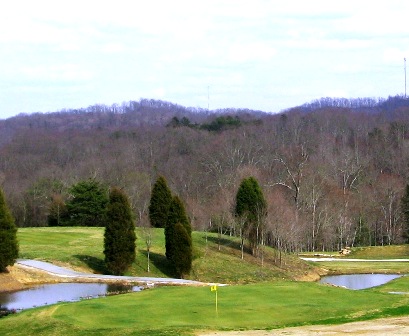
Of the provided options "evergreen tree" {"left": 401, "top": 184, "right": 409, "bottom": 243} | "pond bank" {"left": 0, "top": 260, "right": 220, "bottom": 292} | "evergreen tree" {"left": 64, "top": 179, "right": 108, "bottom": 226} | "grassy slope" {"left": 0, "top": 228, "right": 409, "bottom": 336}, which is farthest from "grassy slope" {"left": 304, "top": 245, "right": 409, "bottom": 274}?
"grassy slope" {"left": 0, "top": 228, "right": 409, "bottom": 336}

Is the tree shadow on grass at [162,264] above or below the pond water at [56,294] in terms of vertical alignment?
above

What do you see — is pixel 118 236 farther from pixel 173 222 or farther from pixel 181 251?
pixel 173 222

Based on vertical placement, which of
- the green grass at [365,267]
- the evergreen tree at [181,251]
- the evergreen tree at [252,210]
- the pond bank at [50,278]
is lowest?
the green grass at [365,267]

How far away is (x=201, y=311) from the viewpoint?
2334 cm

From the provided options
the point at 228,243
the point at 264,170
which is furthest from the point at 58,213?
the point at 264,170

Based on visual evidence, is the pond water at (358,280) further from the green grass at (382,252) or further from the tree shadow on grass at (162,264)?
the green grass at (382,252)

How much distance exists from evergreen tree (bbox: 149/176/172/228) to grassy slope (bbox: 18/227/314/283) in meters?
2.65

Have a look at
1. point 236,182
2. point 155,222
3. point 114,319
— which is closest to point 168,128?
point 236,182

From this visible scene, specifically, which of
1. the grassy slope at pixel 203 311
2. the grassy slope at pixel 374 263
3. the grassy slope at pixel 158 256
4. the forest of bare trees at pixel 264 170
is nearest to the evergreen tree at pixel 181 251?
the grassy slope at pixel 158 256

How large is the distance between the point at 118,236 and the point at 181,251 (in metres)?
3.47

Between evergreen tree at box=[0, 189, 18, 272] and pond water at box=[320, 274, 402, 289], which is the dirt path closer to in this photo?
evergreen tree at box=[0, 189, 18, 272]

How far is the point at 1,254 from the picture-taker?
113 feet

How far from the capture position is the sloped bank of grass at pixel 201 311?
70.0ft

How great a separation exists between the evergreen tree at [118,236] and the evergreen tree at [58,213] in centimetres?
1989
